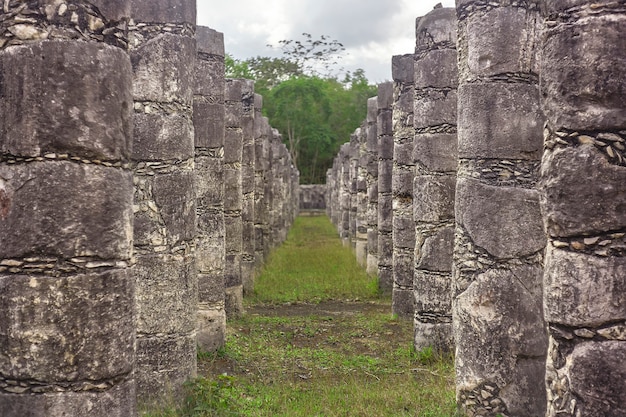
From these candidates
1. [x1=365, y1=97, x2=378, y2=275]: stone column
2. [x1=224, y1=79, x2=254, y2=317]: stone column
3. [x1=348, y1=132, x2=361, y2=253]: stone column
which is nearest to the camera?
[x1=224, y1=79, x2=254, y2=317]: stone column

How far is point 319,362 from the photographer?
9.01 meters

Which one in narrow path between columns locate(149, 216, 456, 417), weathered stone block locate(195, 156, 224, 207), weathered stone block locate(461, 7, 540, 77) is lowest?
narrow path between columns locate(149, 216, 456, 417)

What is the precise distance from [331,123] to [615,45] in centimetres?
4880

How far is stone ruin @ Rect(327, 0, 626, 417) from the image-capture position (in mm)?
3408

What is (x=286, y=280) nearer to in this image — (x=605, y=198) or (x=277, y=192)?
(x=277, y=192)

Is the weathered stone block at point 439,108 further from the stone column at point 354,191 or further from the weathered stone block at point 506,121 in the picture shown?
the stone column at point 354,191

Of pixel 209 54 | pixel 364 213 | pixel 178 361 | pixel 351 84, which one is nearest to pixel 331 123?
pixel 351 84

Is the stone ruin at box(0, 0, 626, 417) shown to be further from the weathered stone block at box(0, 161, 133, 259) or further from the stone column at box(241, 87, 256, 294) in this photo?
the stone column at box(241, 87, 256, 294)

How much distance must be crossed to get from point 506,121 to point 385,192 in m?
8.21

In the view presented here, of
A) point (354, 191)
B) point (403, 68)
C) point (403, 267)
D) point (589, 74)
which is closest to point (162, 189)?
point (589, 74)

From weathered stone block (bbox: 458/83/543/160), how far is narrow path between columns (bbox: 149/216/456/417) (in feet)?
7.41

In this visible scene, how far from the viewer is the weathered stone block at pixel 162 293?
647 cm

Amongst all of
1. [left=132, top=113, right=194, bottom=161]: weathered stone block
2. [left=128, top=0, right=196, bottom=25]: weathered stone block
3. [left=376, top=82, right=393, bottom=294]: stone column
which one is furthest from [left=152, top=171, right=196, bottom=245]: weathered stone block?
[left=376, top=82, right=393, bottom=294]: stone column

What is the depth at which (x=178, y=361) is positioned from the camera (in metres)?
6.66
